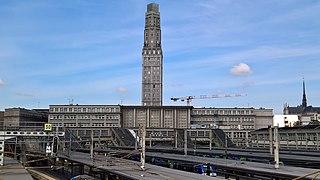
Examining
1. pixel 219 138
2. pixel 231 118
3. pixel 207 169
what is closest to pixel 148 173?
pixel 207 169

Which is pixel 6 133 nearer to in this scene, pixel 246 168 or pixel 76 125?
pixel 246 168

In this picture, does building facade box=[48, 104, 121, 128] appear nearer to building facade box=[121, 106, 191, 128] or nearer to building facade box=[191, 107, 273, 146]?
building facade box=[121, 106, 191, 128]

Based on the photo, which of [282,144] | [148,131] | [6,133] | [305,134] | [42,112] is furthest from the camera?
[42,112]

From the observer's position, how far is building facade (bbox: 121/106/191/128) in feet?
431

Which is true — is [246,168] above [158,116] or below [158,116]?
below

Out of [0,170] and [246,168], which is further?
[0,170]

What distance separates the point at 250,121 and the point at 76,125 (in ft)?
208

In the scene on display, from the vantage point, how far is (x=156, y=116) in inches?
5256

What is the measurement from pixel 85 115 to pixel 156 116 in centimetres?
2588

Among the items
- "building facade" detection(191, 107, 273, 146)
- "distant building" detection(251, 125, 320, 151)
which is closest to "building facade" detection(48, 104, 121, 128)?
"building facade" detection(191, 107, 273, 146)

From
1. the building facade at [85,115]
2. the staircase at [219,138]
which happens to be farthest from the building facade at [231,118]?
the building facade at [85,115]

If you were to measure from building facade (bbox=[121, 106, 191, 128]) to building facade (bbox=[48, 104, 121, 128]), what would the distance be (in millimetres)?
5346

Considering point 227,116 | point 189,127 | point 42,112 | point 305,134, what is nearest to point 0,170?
point 305,134

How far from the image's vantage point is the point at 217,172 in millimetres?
38406
